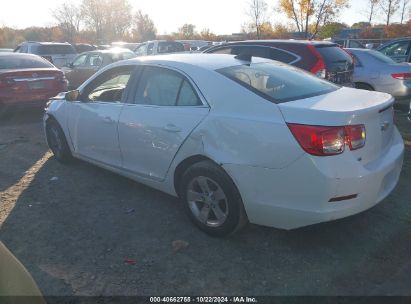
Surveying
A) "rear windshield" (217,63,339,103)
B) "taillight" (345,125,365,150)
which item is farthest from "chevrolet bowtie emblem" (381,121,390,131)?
"rear windshield" (217,63,339,103)

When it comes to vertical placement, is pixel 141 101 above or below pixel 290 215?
above

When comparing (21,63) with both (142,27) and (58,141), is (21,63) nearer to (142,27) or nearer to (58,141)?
(58,141)

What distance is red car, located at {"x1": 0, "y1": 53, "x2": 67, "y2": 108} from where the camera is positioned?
8.46 m

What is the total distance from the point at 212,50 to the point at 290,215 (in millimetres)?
5958

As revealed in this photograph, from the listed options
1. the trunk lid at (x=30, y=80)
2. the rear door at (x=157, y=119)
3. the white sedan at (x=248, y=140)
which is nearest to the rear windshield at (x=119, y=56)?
the trunk lid at (x=30, y=80)

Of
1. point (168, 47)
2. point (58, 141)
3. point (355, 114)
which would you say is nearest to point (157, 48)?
point (168, 47)

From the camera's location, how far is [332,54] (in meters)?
7.26

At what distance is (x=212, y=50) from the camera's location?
329 inches

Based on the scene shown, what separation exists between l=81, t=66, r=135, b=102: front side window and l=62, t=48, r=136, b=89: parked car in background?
24.4 feet

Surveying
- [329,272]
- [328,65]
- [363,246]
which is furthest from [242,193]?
[328,65]

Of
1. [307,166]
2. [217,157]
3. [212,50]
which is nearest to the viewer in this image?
Result: [307,166]

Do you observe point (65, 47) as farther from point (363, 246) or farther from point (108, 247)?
point (363, 246)

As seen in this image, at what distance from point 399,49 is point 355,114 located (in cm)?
1070

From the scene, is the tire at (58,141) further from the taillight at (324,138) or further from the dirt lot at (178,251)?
the taillight at (324,138)
